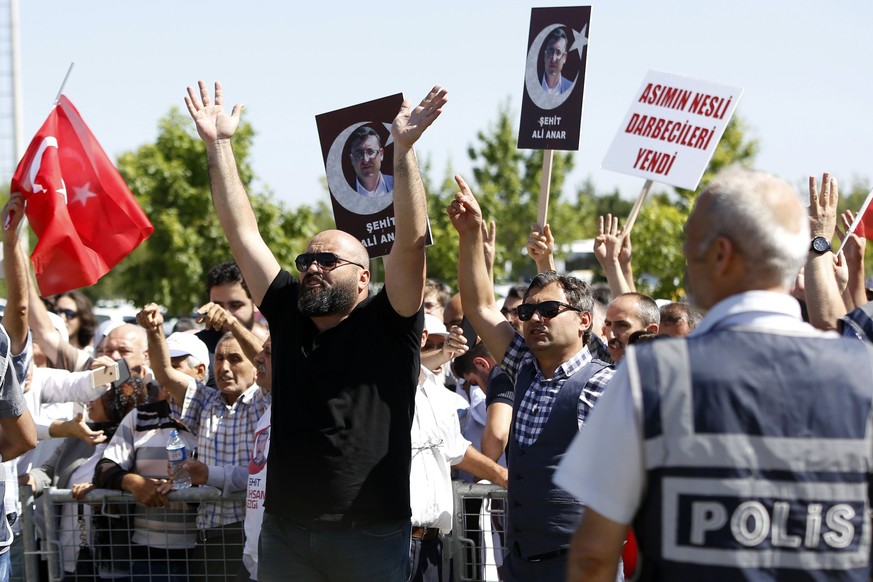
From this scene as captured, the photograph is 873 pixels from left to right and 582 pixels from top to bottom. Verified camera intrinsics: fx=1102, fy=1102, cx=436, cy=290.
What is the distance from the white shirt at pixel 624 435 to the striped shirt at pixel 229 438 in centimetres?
356

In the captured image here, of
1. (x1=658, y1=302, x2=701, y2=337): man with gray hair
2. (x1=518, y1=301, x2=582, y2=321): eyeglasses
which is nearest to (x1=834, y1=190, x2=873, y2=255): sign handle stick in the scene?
(x1=658, y1=302, x2=701, y2=337): man with gray hair

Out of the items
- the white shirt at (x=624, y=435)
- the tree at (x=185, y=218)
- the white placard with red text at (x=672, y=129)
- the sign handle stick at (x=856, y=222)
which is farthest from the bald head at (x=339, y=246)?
the tree at (x=185, y=218)

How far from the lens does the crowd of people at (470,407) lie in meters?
2.43

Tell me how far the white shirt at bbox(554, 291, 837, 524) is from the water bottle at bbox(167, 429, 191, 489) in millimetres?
3596

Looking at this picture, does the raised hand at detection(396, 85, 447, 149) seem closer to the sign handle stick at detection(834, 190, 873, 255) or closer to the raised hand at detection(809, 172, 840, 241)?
the raised hand at detection(809, 172, 840, 241)

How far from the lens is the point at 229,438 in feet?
19.5

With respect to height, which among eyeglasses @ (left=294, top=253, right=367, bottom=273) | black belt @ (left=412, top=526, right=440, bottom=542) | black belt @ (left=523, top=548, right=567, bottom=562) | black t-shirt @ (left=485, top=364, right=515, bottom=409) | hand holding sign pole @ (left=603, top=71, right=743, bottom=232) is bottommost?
black belt @ (left=412, top=526, right=440, bottom=542)

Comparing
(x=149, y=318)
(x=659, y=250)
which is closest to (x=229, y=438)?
(x=149, y=318)

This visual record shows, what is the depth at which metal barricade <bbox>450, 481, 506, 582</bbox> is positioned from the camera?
18.6 ft

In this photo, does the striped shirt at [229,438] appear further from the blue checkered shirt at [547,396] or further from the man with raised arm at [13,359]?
the blue checkered shirt at [547,396]

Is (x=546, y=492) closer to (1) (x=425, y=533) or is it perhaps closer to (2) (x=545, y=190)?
(1) (x=425, y=533)

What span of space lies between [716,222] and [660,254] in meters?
24.2

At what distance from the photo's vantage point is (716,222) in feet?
8.24

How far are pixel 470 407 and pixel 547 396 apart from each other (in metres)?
2.17
